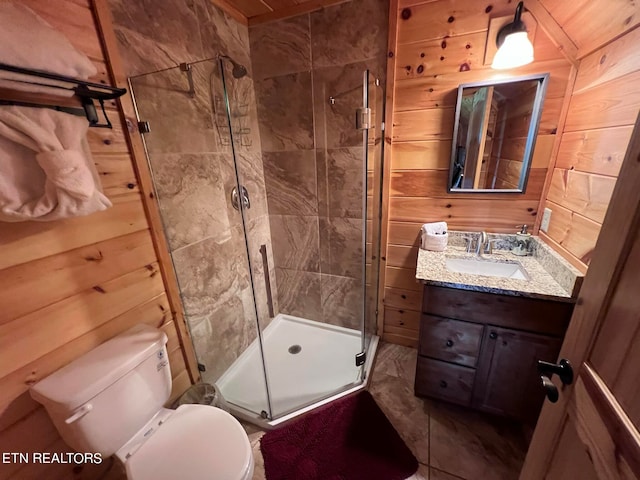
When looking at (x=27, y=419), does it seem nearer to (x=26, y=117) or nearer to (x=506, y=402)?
(x=26, y=117)

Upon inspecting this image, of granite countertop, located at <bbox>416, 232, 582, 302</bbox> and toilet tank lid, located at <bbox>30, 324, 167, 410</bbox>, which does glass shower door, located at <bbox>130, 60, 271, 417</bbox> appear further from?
granite countertop, located at <bbox>416, 232, 582, 302</bbox>

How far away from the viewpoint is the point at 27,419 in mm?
885

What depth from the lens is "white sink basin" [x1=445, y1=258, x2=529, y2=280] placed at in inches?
59.8

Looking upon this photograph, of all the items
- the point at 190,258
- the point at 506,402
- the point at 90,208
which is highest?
the point at 90,208

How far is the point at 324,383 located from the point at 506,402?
105 centimetres

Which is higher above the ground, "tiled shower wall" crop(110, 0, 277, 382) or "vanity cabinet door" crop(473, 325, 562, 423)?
"tiled shower wall" crop(110, 0, 277, 382)

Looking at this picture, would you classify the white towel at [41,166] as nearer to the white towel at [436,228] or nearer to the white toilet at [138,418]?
the white toilet at [138,418]

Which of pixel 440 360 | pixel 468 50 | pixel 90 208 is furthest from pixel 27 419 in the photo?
pixel 468 50

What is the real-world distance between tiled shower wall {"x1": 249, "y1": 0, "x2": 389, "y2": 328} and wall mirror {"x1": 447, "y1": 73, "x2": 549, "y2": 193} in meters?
0.58

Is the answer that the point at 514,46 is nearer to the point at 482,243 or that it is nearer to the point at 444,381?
the point at 482,243

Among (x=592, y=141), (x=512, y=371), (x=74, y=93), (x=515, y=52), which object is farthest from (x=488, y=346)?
(x=74, y=93)

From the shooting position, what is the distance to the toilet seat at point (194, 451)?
0.94m

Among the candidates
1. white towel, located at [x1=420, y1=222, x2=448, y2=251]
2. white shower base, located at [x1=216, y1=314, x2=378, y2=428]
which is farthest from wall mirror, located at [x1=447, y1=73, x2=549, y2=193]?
white shower base, located at [x1=216, y1=314, x2=378, y2=428]

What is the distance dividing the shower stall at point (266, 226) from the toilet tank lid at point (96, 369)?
0.39 m
